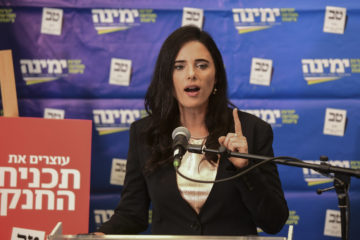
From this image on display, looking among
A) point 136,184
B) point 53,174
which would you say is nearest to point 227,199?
point 136,184

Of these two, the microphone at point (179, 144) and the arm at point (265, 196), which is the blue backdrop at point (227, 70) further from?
the microphone at point (179, 144)

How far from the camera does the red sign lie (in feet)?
8.04

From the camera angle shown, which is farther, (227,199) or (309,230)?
(309,230)

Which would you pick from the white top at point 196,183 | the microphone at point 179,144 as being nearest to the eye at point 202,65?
the white top at point 196,183

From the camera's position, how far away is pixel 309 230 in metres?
3.29

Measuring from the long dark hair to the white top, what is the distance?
0.09 meters

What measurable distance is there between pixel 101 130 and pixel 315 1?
1.74 metres

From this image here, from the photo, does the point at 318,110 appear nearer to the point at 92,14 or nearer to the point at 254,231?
the point at 254,231

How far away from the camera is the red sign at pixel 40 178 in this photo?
2449mm

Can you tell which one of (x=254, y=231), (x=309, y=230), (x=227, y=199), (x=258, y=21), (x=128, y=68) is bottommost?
(x=309, y=230)

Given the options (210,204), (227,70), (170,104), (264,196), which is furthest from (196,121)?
(227,70)

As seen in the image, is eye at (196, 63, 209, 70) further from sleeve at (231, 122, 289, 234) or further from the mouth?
sleeve at (231, 122, 289, 234)

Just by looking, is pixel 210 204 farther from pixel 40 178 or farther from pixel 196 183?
pixel 40 178

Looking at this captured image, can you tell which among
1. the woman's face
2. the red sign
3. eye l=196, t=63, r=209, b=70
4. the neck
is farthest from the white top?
the red sign
